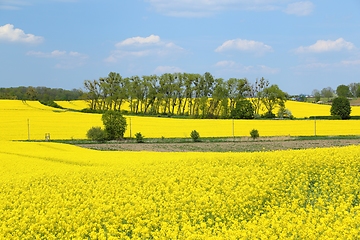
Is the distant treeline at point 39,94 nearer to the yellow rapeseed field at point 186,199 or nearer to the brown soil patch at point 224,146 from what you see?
the brown soil patch at point 224,146

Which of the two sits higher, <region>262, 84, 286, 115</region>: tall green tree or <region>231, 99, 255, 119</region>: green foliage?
<region>262, 84, 286, 115</region>: tall green tree

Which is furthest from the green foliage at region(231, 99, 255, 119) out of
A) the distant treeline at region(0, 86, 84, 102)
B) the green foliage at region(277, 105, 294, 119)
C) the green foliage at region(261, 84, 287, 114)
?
the distant treeline at region(0, 86, 84, 102)

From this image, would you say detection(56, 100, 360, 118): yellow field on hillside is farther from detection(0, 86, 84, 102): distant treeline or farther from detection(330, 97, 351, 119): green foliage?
detection(330, 97, 351, 119): green foliage

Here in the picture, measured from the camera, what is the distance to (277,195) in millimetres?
11625

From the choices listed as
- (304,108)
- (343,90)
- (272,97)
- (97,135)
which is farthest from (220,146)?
(343,90)

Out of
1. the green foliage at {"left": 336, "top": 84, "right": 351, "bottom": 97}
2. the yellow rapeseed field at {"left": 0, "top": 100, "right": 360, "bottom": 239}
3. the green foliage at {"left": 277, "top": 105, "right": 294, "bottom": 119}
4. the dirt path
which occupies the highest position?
the green foliage at {"left": 336, "top": 84, "right": 351, "bottom": 97}

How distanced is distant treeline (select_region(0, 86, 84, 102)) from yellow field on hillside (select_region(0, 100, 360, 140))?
27.5 metres

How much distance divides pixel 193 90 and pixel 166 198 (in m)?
61.9

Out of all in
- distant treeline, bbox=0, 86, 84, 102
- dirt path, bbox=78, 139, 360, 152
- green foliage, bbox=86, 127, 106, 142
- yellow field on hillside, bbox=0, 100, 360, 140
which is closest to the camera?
dirt path, bbox=78, 139, 360, 152

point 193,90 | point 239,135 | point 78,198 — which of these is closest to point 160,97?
point 193,90

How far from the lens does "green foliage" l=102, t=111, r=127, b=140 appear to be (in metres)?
43.0

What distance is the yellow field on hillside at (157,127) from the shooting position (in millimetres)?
46656

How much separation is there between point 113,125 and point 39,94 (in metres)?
53.9

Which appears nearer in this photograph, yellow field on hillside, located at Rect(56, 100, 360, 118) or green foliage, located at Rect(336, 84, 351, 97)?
yellow field on hillside, located at Rect(56, 100, 360, 118)
